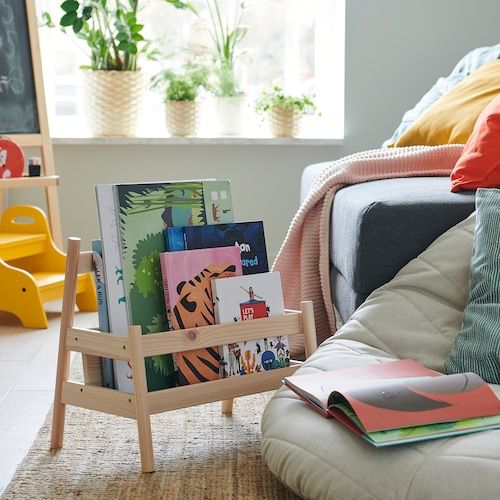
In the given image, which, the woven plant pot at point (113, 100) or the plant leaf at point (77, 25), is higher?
the plant leaf at point (77, 25)

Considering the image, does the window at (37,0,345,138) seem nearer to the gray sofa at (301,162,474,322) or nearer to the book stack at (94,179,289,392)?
the gray sofa at (301,162,474,322)

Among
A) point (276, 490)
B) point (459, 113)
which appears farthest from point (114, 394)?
point (459, 113)

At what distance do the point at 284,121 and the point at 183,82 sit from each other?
436 millimetres

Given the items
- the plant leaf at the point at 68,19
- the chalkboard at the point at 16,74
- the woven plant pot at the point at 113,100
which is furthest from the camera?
the woven plant pot at the point at 113,100

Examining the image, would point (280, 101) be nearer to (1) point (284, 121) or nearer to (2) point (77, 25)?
(1) point (284, 121)

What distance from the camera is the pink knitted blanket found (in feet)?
7.29

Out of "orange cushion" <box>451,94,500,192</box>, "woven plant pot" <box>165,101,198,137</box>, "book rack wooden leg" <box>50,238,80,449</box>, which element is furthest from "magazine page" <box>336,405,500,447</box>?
"woven plant pot" <box>165,101,198,137</box>

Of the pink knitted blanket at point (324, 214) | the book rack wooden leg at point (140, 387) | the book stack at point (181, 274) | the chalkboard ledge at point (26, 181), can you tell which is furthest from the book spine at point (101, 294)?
the chalkboard ledge at point (26, 181)

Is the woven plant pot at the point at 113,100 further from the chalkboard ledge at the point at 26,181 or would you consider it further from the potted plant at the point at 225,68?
the chalkboard ledge at the point at 26,181

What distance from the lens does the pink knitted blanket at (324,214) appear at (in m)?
2.22

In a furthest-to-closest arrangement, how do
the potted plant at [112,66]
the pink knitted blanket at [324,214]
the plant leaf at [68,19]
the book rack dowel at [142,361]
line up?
the potted plant at [112,66] < the plant leaf at [68,19] < the pink knitted blanket at [324,214] < the book rack dowel at [142,361]

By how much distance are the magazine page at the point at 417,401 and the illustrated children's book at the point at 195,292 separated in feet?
1.14

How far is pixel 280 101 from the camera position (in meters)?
3.60

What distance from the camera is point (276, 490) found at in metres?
1.50
